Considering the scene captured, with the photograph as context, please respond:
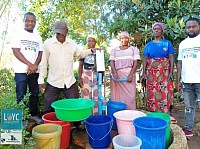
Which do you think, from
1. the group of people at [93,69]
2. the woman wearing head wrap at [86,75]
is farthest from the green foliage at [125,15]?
the woman wearing head wrap at [86,75]

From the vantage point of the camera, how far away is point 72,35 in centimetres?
525

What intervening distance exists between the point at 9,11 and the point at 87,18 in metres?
3.13

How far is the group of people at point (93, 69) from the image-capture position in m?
2.73

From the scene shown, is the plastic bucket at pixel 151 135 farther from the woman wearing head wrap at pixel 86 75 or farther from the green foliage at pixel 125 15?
the green foliage at pixel 125 15

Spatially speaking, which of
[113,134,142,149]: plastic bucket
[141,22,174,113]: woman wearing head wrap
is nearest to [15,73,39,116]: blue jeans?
[113,134,142,149]: plastic bucket

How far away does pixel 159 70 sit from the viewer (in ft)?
10.4

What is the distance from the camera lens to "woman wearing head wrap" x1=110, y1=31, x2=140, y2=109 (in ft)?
10.1

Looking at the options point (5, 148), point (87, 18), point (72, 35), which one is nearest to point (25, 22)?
point (5, 148)

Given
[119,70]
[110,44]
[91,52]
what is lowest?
[119,70]

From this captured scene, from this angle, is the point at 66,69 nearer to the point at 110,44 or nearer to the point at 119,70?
the point at 119,70

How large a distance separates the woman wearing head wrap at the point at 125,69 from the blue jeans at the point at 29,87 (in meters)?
1.05

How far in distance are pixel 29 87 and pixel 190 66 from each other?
2.07 m

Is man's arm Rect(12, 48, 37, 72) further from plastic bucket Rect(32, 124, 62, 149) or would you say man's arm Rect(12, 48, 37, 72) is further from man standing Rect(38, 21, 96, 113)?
plastic bucket Rect(32, 124, 62, 149)

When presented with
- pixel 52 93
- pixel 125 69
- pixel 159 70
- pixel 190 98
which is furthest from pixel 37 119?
pixel 190 98
